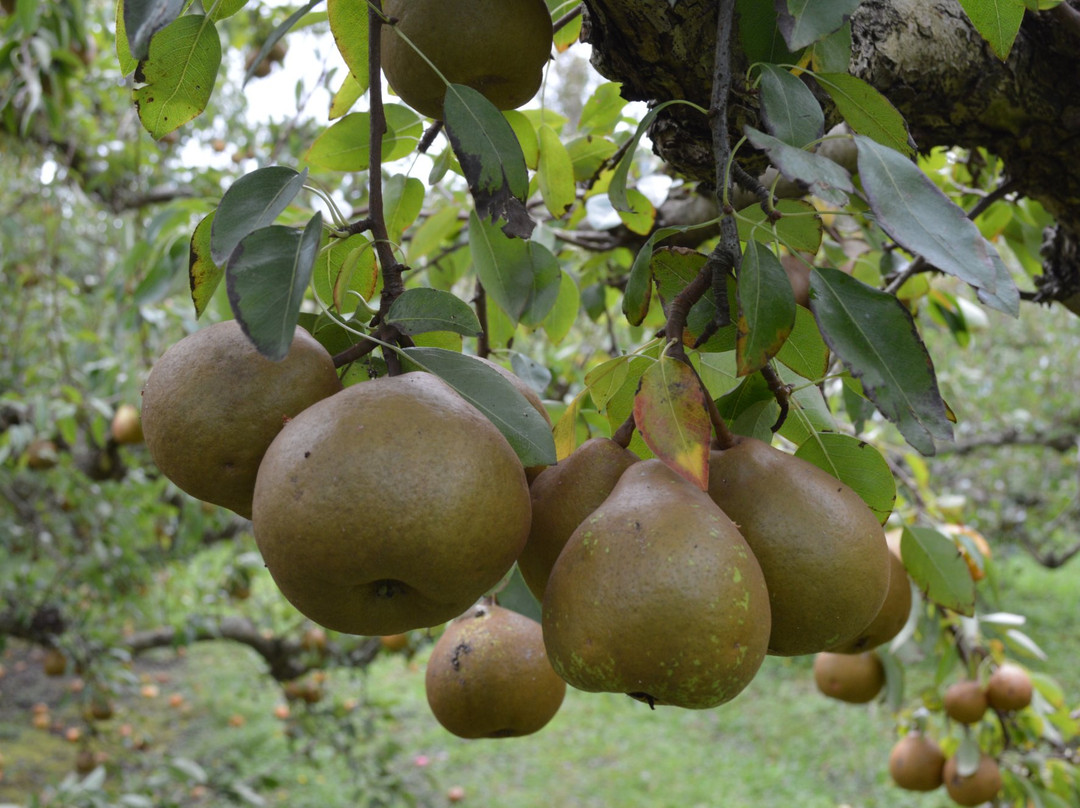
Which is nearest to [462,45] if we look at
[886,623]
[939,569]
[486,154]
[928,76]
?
[486,154]

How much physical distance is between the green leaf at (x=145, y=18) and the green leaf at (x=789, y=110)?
0.47m

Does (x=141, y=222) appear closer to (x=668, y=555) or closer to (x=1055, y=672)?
(x=668, y=555)

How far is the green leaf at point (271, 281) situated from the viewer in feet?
2.06

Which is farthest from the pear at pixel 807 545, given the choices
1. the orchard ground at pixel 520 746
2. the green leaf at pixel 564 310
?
the orchard ground at pixel 520 746

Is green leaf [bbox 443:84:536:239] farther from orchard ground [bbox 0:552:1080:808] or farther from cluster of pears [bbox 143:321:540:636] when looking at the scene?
orchard ground [bbox 0:552:1080:808]

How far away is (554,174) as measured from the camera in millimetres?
1228

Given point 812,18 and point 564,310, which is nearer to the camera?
point 812,18

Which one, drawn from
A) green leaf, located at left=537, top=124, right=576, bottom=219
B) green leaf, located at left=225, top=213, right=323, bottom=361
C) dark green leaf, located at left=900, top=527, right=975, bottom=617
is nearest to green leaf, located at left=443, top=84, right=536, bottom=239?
green leaf, located at left=225, top=213, right=323, bottom=361

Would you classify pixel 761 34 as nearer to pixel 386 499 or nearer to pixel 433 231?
pixel 386 499

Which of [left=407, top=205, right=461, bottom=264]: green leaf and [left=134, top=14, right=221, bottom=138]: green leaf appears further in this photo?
[left=407, top=205, right=461, bottom=264]: green leaf

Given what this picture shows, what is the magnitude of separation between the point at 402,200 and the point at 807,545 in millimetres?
789

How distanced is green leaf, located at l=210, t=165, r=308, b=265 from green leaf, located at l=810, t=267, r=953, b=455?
1.45 ft

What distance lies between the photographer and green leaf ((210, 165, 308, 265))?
0.72 meters

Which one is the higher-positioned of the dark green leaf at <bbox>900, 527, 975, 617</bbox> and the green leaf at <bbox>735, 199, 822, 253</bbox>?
the green leaf at <bbox>735, 199, 822, 253</bbox>
